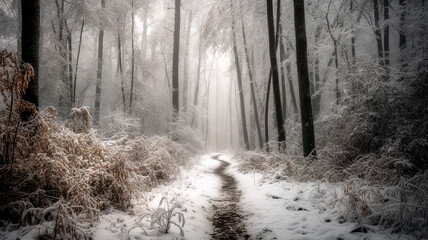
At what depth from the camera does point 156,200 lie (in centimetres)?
443

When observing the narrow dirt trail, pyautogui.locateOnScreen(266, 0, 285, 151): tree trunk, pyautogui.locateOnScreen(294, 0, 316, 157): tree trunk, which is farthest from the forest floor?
pyautogui.locateOnScreen(266, 0, 285, 151): tree trunk

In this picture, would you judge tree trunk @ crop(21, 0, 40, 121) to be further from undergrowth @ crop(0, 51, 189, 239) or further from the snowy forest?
undergrowth @ crop(0, 51, 189, 239)

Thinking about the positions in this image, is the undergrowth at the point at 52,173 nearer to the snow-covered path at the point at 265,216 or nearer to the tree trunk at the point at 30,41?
the snow-covered path at the point at 265,216

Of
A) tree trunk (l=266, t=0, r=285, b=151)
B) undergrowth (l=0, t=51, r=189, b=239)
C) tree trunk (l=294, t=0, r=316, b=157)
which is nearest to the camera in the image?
undergrowth (l=0, t=51, r=189, b=239)

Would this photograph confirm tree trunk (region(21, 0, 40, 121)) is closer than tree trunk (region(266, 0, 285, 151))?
Yes

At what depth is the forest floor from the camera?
2.79m

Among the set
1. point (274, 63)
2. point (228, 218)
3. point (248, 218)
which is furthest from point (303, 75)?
point (228, 218)

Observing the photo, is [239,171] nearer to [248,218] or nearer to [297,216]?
[248,218]

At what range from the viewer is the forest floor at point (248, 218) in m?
2.79

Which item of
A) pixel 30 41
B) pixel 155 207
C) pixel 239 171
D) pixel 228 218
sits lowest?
pixel 228 218

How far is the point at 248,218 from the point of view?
402 centimetres

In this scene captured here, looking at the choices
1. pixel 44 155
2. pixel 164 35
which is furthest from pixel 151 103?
pixel 44 155

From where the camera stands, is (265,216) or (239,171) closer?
(265,216)

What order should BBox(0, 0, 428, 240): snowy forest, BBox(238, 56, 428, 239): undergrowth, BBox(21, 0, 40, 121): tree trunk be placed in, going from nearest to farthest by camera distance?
A: BBox(0, 0, 428, 240): snowy forest < BBox(238, 56, 428, 239): undergrowth < BBox(21, 0, 40, 121): tree trunk
